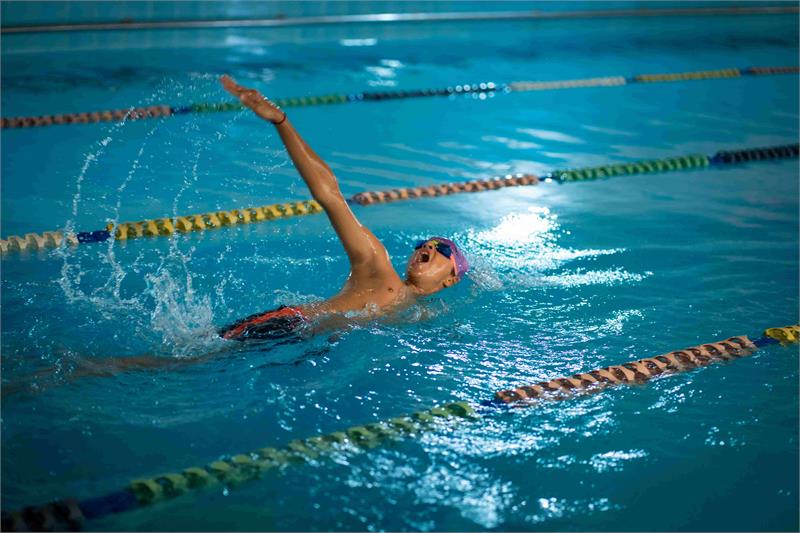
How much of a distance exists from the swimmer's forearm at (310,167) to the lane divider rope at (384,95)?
241cm

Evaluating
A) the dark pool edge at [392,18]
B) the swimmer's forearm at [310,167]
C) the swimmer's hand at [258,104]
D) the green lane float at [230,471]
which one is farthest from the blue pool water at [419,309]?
the dark pool edge at [392,18]

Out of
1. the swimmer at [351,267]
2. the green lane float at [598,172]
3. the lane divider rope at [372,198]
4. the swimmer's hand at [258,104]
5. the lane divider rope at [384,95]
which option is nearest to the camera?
the swimmer's hand at [258,104]

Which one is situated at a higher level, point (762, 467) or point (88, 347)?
point (88, 347)

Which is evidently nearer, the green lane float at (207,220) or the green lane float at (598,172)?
the green lane float at (207,220)

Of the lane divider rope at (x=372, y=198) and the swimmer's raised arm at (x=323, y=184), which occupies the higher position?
the swimmer's raised arm at (x=323, y=184)

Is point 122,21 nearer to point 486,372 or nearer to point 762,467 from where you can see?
point 486,372

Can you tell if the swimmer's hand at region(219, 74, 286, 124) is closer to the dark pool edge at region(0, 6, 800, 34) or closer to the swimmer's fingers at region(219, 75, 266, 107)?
the swimmer's fingers at region(219, 75, 266, 107)

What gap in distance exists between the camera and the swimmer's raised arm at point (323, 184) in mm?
3260

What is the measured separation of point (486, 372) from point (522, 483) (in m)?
0.75

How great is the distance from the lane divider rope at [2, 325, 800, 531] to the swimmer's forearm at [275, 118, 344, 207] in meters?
0.82

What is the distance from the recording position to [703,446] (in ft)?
10.4

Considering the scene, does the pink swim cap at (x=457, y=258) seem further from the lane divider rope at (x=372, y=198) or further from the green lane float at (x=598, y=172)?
the green lane float at (x=598, y=172)

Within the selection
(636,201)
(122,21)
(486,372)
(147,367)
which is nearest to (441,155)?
(636,201)

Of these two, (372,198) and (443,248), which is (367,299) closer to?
(443,248)
